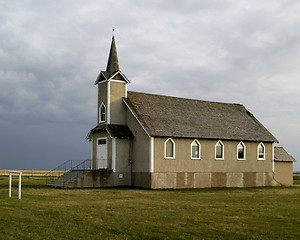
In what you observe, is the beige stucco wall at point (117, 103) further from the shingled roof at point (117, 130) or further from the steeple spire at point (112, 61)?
the steeple spire at point (112, 61)

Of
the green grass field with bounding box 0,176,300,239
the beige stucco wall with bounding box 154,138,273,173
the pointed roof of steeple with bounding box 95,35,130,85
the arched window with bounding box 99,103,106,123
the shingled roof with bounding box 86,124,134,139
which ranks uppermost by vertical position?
the pointed roof of steeple with bounding box 95,35,130,85

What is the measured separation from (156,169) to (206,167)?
588 cm

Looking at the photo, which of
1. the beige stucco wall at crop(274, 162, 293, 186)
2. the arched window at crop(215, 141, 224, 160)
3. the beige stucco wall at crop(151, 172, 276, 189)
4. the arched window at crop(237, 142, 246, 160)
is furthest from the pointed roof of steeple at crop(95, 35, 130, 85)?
the beige stucco wall at crop(274, 162, 293, 186)

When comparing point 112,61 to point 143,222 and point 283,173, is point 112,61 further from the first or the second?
point 143,222

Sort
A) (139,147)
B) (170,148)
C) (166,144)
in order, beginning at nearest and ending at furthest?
(166,144)
(170,148)
(139,147)

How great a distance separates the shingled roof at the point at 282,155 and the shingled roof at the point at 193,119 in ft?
8.49

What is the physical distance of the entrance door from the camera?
3908cm

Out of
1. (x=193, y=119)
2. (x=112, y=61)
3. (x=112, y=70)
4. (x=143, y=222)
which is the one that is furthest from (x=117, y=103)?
(x=143, y=222)

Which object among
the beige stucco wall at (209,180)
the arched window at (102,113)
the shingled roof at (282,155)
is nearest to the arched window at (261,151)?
the beige stucco wall at (209,180)

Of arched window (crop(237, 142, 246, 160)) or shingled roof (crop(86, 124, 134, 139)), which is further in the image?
arched window (crop(237, 142, 246, 160))

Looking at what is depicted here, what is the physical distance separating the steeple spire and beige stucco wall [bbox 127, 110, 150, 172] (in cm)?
461

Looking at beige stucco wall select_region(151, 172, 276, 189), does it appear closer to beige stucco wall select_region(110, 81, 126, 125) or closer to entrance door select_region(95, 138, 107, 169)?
entrance door select_region(95, 138, 107, 169)

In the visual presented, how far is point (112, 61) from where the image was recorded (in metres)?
41.2

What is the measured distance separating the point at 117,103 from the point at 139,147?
16.4 ft
